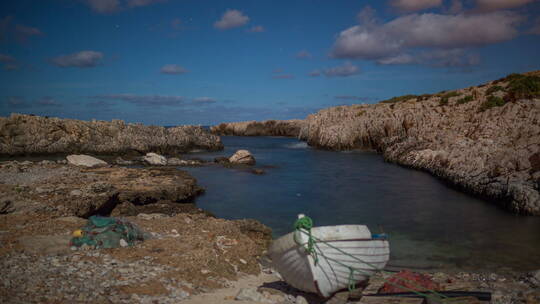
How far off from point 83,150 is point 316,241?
45.9 metres

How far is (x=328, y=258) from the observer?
7492mm

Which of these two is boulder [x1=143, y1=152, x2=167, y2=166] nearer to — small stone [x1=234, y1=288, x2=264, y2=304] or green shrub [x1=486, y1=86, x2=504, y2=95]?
small stone [x1=234, y1=288, x2=264, y2=304]

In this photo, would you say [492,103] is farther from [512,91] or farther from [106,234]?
[106,234]

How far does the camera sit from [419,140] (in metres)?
42.0

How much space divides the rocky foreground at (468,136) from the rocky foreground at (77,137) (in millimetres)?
28203

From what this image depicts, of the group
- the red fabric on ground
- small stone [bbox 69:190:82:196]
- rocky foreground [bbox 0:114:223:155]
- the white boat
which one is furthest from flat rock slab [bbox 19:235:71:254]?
rocky foreground [bbox 0:114:223:155]

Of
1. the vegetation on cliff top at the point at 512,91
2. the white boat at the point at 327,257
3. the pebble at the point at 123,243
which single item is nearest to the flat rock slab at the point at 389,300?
the white boat at the point at 327,257

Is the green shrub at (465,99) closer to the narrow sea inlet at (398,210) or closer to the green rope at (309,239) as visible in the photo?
the narrow sea inlet at (398,210)

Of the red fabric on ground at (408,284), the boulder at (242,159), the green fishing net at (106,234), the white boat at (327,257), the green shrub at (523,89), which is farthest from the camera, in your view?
the green shrub at (523,89)

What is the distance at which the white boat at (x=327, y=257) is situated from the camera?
743 cm

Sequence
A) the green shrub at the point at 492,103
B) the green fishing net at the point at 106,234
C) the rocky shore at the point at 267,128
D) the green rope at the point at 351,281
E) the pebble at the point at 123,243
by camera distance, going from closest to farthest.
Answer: the green rope at the point at 351,281
the green fishing net at the point at 106,234
the pebble at the point at 123,243
the green shrub at the point at 492,103
the rocky shore at the point at 267,128

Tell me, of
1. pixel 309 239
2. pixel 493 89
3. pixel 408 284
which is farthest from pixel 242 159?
pixel 493 89

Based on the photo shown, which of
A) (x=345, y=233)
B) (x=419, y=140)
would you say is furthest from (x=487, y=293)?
(x=419, y=140)

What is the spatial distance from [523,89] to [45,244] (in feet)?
157
